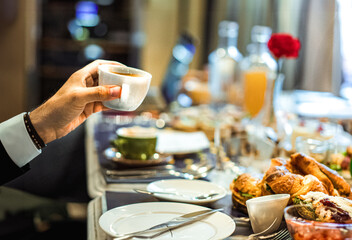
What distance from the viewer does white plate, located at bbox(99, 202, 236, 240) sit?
79 centimetres

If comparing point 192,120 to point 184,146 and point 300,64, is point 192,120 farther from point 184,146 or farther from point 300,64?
point 300,64

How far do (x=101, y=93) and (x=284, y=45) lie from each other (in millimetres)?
1131

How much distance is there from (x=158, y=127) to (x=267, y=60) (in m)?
0.70

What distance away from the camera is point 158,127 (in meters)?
2.24

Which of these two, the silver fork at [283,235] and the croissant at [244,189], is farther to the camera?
the croissant at [244,189]

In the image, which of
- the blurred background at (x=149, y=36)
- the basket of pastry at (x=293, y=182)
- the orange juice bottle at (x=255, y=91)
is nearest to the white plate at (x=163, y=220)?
the basket of pastry at (x=293, y=182)

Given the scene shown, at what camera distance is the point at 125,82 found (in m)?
1.00

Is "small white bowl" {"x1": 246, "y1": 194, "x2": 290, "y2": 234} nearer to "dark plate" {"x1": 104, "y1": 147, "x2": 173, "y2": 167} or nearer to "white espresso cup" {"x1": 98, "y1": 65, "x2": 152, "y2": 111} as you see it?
"white espresso cup" {"x1": 98, "y1": 65, "x2": 152, "y2": 111}

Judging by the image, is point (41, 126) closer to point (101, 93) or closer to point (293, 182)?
point (101, 93)

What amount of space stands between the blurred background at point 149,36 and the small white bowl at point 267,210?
9.02ft

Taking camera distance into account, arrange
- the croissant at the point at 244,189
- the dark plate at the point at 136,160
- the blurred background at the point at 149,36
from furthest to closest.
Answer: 1. the blurred background at the point at 149,36
2. the dark plate at the point at 136,160
3. the croissant at the point at 244,189

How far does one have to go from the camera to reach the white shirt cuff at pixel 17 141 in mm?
1121

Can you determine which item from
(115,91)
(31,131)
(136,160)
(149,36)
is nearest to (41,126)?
(31,131)

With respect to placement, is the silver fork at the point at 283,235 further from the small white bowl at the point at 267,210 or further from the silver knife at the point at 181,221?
the silver knife at the point at 181,221
